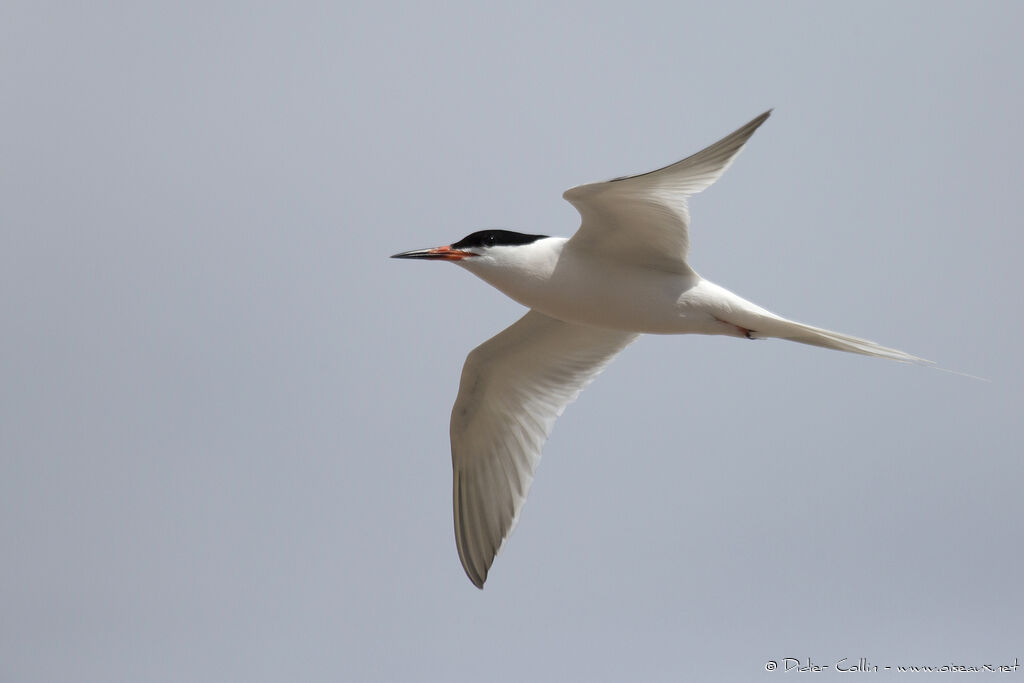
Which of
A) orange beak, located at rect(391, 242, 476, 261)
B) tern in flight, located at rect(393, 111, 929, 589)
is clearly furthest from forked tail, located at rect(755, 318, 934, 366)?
orange beak, located at rect(391, 242, 476, 261)

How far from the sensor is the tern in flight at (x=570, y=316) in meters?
7.05

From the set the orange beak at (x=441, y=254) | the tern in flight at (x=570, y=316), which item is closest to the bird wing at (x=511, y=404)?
the tern in flight at (x=570, y=316)

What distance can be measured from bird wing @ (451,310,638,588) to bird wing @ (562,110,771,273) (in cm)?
133

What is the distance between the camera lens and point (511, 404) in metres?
8.98

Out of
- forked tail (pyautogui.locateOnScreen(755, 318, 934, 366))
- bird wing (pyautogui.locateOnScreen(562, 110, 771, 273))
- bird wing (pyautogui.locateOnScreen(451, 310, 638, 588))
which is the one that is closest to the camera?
bird wing (pyautogui.locateOnScreen(562, 110, 771, 273))

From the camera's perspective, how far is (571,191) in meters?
7.03

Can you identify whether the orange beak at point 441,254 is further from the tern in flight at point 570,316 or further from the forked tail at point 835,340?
the forked tail at point 835,340

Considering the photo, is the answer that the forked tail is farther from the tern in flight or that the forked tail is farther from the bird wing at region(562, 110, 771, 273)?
the bird wing at region(562, 110, 771, 273)

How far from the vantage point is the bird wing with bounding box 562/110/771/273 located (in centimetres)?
646

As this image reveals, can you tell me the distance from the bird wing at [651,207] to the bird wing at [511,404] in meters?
1.33

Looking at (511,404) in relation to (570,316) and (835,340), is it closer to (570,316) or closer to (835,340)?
(570,316)

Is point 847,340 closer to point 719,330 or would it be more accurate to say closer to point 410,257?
point 719,330

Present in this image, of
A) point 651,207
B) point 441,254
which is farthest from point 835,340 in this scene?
point 441,254

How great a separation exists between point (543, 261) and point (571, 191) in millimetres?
664
